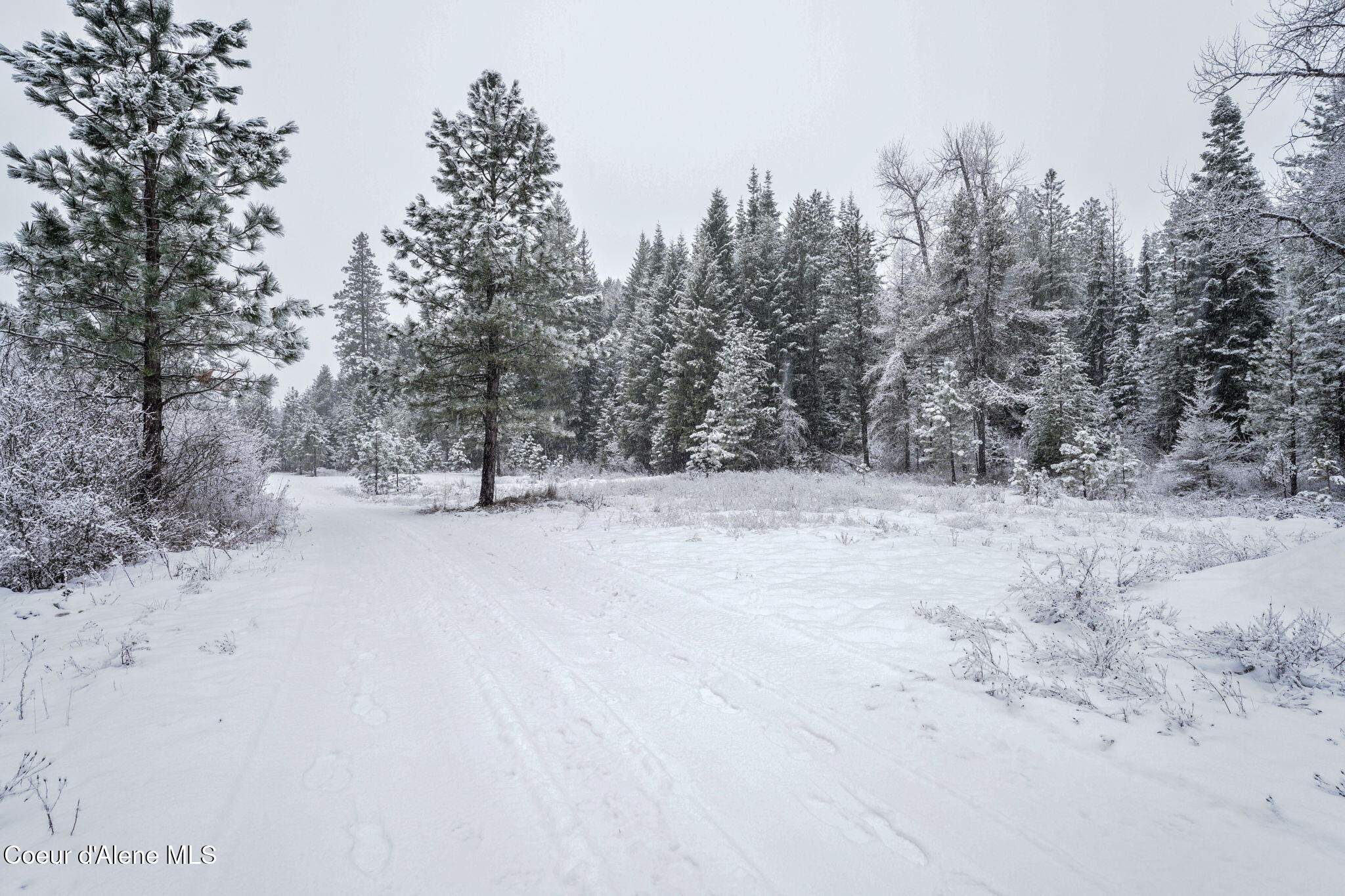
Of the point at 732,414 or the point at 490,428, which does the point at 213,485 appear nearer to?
the point at 490,428

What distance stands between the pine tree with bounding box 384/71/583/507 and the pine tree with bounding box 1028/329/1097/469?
776 inches

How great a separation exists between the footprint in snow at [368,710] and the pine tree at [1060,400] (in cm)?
2407

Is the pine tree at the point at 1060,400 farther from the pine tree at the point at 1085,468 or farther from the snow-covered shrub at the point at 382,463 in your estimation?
the snow-covered shrub at the point at 382,463

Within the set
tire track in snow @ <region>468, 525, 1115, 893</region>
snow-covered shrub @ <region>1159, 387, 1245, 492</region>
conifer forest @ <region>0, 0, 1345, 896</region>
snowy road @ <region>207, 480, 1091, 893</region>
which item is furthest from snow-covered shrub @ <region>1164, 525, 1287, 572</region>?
snow-covered shrub @ <region>1159, 387, 1245, 492</region>

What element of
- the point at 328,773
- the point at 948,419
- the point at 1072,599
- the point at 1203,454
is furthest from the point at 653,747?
the point at 1203,454

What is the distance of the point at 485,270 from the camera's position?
15.0 metres

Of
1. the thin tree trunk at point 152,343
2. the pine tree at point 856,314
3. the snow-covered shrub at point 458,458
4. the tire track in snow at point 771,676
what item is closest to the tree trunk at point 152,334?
the thin tree trunk at point 152,343

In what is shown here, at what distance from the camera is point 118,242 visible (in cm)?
727

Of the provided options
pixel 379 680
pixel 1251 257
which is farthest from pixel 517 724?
pixel 1251 257

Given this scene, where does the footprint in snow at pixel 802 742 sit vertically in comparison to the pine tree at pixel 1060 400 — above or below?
below

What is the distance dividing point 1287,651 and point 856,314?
2516 cm

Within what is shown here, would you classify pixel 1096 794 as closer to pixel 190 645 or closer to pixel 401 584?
pixel 190 645

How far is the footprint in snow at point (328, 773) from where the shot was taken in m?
2.59

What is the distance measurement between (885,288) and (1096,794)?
26041 mm
